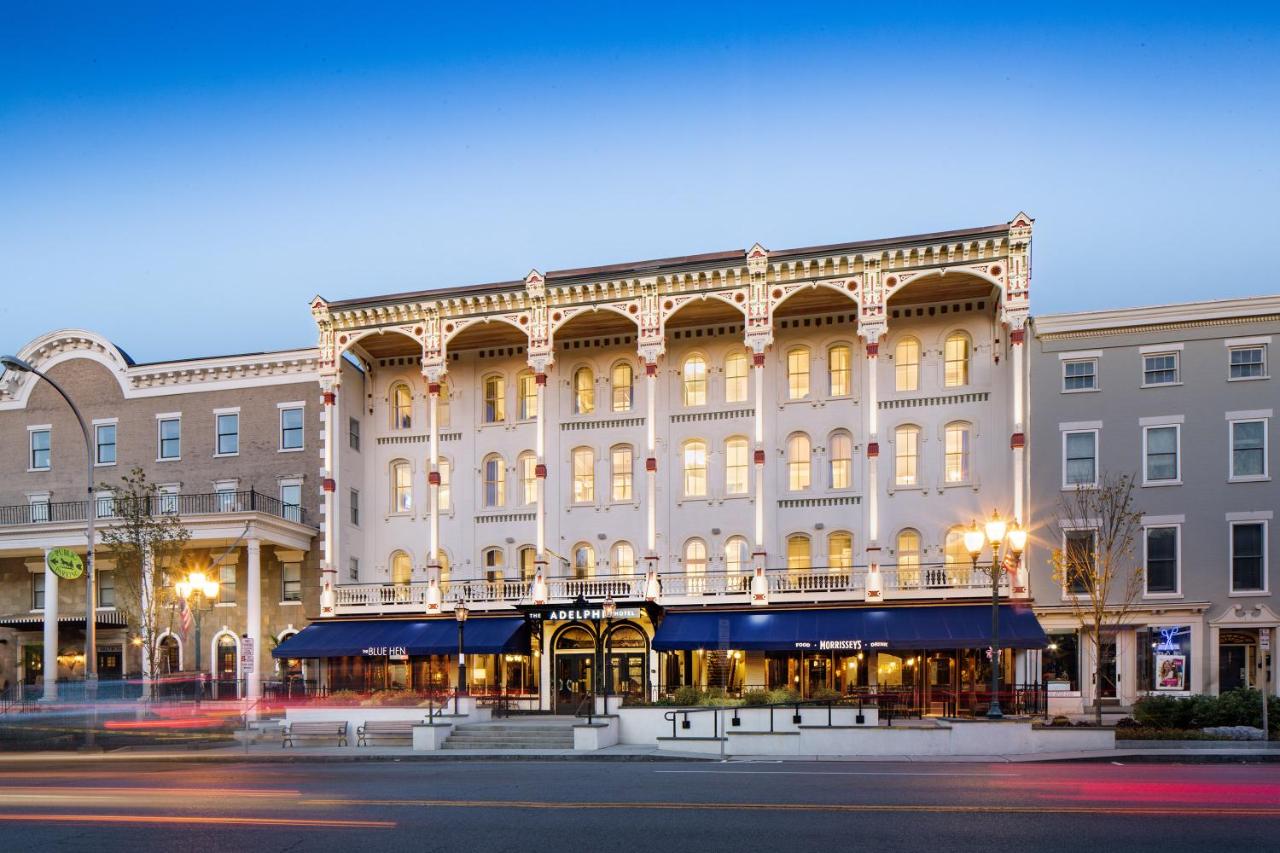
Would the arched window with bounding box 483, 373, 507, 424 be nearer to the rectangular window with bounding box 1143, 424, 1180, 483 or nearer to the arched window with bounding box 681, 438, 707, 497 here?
the arched window with bounding box 681, 438, 707, 497

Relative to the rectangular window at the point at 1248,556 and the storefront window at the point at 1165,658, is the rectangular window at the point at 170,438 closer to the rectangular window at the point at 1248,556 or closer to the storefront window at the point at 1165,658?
the storefront window at the point at 1165,658

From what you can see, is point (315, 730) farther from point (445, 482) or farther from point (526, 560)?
point (445, 482)

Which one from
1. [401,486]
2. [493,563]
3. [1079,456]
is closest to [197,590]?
[401,486]

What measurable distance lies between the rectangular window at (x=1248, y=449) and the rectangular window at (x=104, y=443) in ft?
129

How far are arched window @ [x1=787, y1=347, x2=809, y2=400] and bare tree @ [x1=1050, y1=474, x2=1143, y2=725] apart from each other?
9.04m

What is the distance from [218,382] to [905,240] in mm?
25571

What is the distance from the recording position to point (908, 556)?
3584 centimetres

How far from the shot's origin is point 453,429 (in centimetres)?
4034

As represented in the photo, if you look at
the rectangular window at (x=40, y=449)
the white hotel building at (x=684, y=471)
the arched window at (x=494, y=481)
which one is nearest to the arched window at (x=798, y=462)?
the white hotel building at (x=684, y=471)

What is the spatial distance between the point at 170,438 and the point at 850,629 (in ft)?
86.5

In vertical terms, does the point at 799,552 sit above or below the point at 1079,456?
below

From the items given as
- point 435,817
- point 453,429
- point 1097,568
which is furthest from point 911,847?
point 453,429

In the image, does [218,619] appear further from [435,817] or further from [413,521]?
[435,817]

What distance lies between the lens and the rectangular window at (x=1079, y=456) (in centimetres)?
3447
